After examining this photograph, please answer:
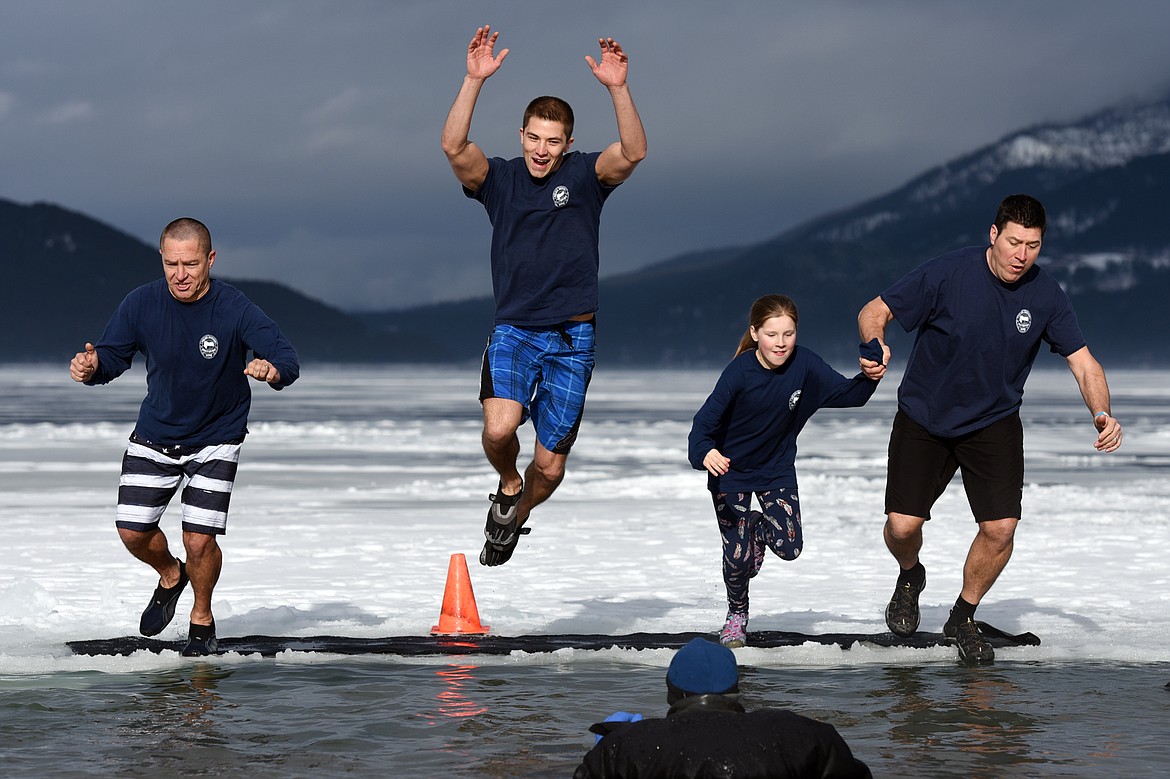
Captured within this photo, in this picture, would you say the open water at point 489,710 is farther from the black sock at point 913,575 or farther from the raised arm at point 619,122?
the raised arm at point 619,122

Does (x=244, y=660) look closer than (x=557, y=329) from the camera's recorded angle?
Yes

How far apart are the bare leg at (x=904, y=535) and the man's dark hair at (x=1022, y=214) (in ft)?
5.02

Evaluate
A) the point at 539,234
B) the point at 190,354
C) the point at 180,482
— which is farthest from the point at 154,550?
the point at 539,234

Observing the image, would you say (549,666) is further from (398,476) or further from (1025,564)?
(398,476)

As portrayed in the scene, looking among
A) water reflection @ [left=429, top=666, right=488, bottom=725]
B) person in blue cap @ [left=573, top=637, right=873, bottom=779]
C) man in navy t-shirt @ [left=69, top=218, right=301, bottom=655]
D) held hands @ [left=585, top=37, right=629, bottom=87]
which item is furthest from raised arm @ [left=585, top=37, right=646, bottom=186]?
person in blue cap @ [left=573, top=637, right=873, bottom=779]

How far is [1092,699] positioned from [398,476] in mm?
14273

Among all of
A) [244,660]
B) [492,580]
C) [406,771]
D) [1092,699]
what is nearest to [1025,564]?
[492,580]

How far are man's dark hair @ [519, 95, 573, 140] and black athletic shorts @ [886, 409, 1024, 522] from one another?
2.38m

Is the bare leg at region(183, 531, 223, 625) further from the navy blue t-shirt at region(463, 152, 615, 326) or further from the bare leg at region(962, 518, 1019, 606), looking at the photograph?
the bare leg at region(962, 518, 1019, 606)

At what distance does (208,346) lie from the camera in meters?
6.95

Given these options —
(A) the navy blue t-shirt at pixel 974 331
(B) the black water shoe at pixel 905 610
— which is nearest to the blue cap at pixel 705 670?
(A) the navy blue t-shirt at pixel 974 331

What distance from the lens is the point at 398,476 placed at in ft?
65.7

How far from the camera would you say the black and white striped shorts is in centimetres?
707

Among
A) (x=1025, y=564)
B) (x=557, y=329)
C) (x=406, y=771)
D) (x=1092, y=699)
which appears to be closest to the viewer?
(x=406, y=771)
